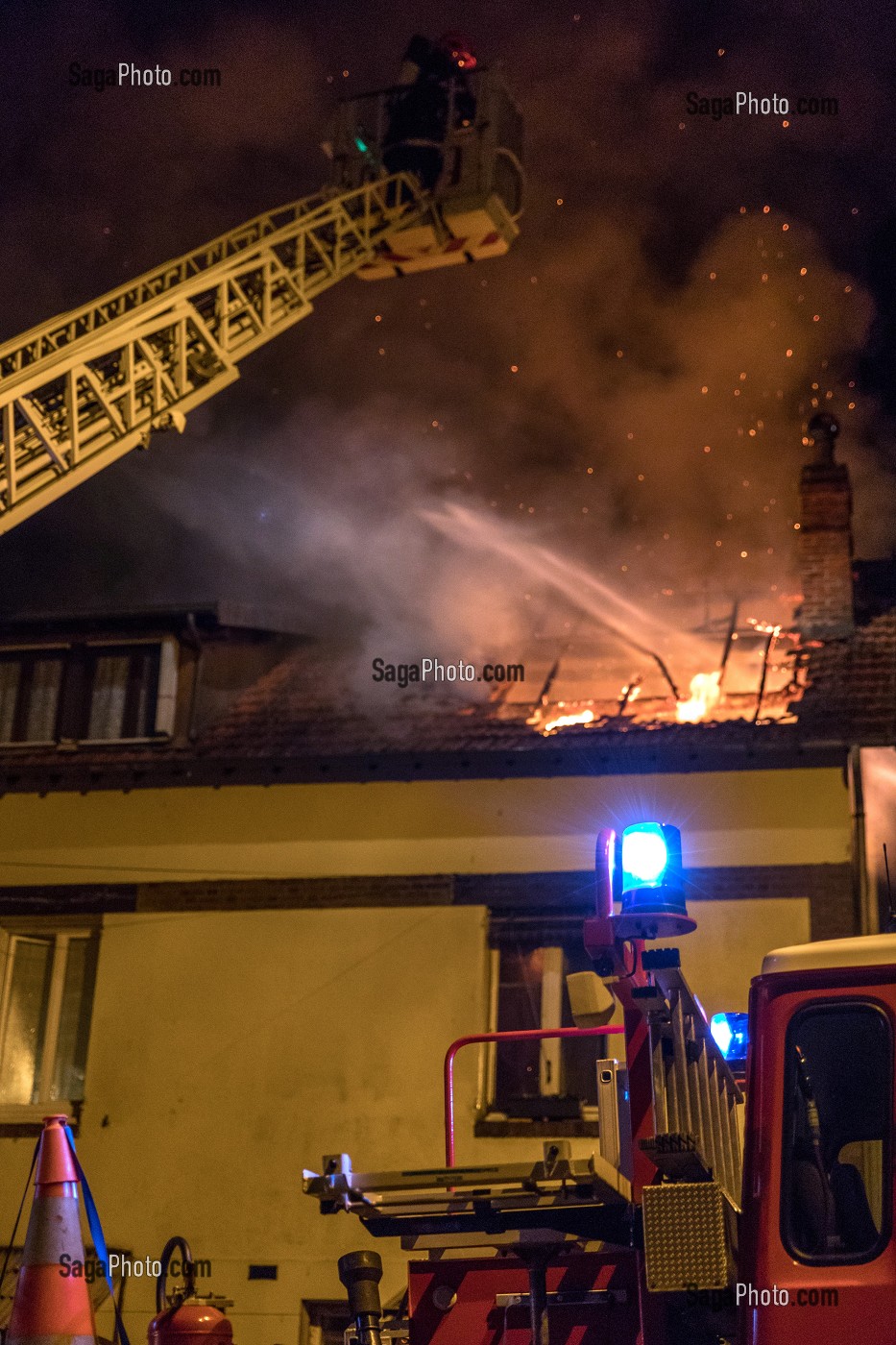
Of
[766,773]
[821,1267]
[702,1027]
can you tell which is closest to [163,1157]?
[766,773]

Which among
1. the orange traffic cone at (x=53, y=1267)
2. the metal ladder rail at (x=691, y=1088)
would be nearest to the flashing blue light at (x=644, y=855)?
the metal ladder rail at (x=691, y=1088)

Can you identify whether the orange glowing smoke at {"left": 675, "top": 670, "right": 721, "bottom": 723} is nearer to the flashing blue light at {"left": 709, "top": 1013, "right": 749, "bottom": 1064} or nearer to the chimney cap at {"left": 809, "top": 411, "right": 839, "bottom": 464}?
the chimney cap at {"left": 809, "top": 411, "right": 839, "bottom": 464}

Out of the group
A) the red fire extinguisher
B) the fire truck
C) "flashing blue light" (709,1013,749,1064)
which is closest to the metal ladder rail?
the fire truck

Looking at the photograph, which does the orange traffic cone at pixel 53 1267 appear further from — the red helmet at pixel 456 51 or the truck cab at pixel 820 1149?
the red helmet at pixel 456 51

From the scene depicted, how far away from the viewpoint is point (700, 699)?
12.3 m

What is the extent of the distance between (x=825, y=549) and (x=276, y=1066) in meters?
6.64

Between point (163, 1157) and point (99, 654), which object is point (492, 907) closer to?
point (163, 1157)

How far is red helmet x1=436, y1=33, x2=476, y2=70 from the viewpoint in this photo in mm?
12875

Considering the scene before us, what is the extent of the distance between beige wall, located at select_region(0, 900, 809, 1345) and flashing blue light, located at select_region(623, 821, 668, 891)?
6.50 metres

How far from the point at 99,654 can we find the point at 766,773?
639 centimetres

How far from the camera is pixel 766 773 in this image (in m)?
11.7

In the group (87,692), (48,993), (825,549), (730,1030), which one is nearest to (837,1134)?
(730,1030)

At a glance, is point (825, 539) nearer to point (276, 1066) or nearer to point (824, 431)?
→ point (824, 431)

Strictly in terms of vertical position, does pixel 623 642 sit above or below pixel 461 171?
below
